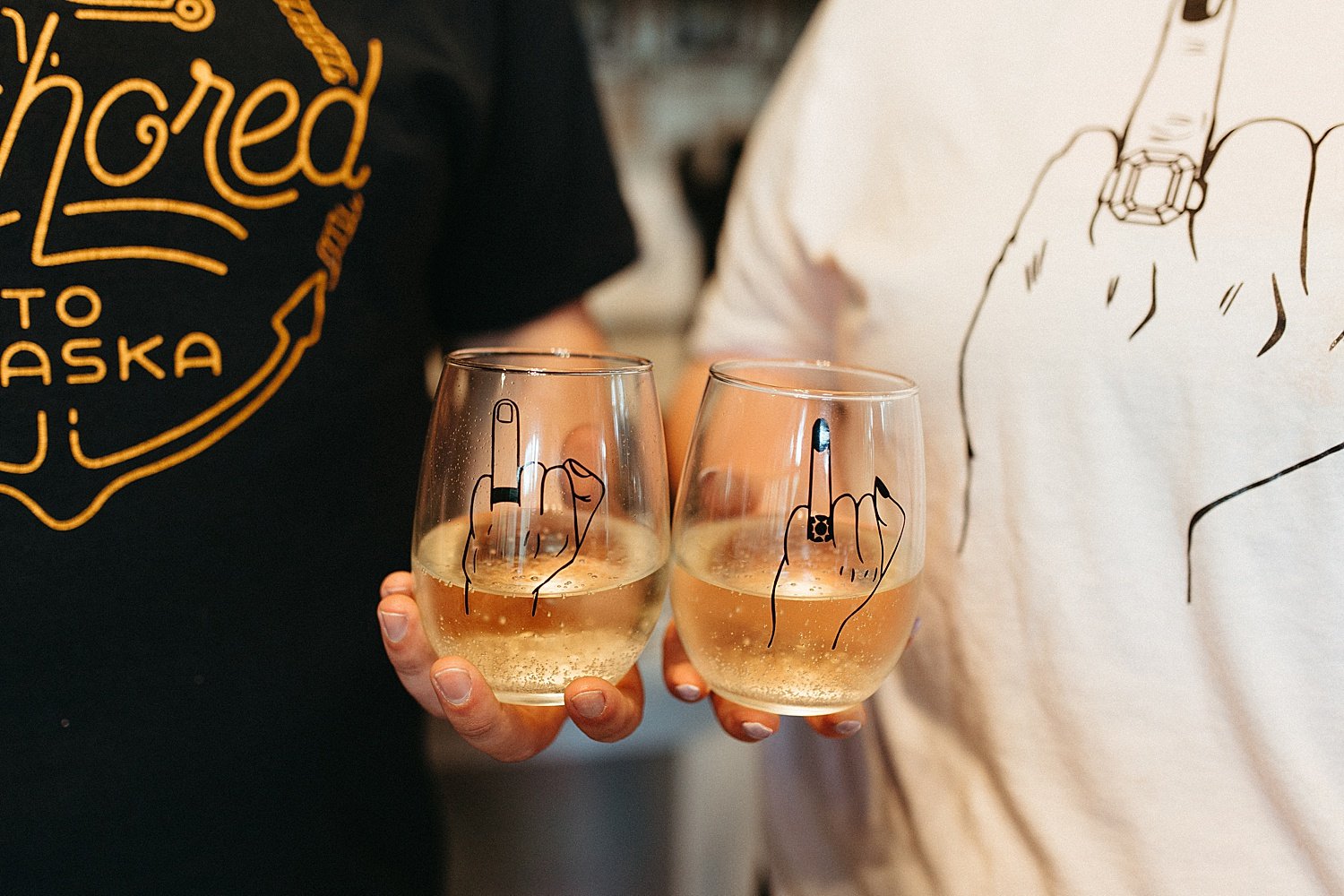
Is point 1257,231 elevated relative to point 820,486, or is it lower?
elevated

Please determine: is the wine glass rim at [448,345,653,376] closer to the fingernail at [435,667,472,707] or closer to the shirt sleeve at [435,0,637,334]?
the fingernail at [435,667,472,707]

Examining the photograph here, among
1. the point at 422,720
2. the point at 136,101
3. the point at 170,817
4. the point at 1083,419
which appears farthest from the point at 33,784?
the point at 1083,419

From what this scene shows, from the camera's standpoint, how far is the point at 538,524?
0.54 m

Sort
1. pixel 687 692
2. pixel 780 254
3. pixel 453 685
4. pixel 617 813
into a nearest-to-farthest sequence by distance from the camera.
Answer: pixel 453 685, pixel 687 692, pixel 780 254, pixel 617 813

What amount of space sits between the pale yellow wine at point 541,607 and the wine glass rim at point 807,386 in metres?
0.11

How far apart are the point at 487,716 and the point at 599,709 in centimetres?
6

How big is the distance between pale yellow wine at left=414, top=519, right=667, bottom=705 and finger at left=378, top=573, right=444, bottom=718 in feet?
0.04

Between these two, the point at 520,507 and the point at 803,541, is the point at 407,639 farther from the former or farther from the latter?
the point at 803,541

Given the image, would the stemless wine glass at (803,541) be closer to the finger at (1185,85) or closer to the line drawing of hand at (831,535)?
the line drawing of hand at (831,535)

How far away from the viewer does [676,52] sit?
9.12 ft

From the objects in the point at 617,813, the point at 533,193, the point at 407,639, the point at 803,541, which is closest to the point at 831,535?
the point at 803,541

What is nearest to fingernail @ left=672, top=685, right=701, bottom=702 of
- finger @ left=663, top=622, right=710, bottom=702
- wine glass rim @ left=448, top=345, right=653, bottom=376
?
finger @ left=663, top=622, right=710, bottom=702

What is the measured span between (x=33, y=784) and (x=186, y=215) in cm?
39

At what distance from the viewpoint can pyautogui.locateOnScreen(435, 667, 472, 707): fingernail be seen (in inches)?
21.0
